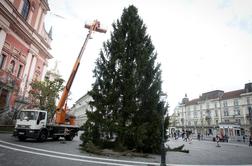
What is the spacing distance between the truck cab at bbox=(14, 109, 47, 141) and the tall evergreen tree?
4659 mm

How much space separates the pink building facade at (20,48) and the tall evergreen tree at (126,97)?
1775 centimetres

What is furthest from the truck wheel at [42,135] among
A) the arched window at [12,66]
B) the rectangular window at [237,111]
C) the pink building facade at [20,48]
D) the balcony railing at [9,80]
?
the rectangular window at [237,111]

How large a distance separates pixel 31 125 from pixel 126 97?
7937 millimetres

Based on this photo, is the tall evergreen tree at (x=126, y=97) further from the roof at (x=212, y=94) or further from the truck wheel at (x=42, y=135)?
the roof at (x=212, y=94)

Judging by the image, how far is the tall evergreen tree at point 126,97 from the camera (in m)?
12.6

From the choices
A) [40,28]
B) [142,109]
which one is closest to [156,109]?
[142,109]

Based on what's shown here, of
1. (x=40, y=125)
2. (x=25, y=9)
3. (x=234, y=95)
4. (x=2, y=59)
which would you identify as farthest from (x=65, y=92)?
(x=234, y=95)

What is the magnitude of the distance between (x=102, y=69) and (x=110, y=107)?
9.88 feet

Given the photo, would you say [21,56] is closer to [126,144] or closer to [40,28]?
[40,28]

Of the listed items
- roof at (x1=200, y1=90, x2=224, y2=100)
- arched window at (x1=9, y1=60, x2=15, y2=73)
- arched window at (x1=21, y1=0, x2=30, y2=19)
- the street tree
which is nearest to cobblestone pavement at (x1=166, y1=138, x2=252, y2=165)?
the street tree

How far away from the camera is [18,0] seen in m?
28.0

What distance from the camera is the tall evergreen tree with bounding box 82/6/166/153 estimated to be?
1255 centimetres

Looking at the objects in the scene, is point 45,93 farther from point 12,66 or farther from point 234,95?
point 234,95

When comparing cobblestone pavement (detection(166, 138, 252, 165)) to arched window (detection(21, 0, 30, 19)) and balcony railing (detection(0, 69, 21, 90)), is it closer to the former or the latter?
balcony railing (detection(0, 69, 21, 90))
